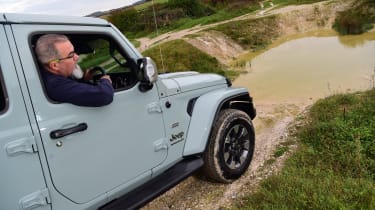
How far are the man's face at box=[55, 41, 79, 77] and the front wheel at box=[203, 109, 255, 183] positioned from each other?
1811mm

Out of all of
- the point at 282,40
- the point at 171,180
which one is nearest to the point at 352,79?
the point at 171,180

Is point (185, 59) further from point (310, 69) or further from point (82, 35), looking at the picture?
point (82, 35)

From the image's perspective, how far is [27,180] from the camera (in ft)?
7.64

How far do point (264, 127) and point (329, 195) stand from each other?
10.6 feet

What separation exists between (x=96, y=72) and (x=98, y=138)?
0.67 meters

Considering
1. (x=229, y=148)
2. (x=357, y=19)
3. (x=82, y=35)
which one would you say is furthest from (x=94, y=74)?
(x=357, y=19)

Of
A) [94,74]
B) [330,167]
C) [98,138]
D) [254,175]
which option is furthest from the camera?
[254,175]

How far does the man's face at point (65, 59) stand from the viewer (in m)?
2.55

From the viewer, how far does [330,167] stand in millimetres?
4102

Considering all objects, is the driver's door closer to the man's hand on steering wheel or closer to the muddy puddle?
the man's hand on steering wheel

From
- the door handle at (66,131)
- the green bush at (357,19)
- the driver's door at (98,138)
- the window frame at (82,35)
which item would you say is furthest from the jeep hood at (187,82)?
the green bush at (357,19)

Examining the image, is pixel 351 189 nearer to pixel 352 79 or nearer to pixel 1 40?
pixel 1 40

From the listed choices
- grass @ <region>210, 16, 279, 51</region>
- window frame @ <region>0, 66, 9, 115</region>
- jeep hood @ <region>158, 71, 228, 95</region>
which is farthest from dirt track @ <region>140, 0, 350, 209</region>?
grass @ <region>210, 16, 279, 51</region>

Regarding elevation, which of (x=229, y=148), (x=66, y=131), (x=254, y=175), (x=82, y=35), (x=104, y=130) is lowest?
(x=254, y=175)
